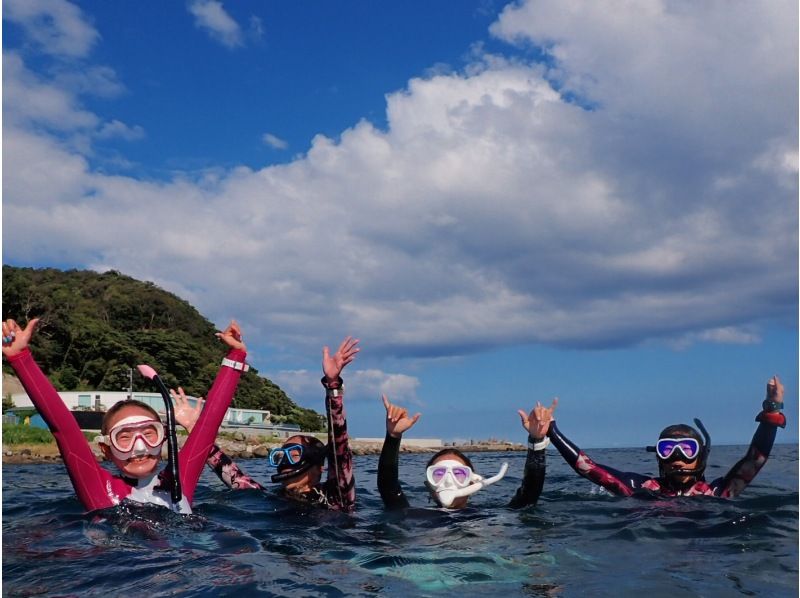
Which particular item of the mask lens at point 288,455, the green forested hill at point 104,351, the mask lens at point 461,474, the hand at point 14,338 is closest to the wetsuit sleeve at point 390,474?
the mask lens at point 461,474

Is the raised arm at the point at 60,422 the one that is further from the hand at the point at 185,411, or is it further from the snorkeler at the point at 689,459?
the snorkeler at the point at 689,459

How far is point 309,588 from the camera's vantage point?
15.1 ft

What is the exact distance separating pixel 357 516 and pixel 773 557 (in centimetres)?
392

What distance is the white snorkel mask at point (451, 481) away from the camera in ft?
22.7

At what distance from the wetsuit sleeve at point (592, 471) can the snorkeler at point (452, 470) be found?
2.88 feet

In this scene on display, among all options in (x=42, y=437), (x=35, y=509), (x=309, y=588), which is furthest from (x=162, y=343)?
(x=309, y=588)

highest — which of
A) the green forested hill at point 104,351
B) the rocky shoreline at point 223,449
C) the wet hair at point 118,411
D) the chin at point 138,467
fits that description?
the green forested hill at point 104,351

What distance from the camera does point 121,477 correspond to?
19.6ft

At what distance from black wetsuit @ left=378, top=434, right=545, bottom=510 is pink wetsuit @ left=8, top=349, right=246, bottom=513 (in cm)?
161

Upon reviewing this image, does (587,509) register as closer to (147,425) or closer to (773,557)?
(773,557)

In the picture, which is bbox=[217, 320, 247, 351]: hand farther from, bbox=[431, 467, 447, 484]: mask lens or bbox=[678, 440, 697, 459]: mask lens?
bbox=[678, 440, 697, 459]: mask lens

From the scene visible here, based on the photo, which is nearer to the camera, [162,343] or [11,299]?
[11,299]

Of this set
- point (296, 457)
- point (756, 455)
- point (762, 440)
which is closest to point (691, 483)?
point (756, 455)

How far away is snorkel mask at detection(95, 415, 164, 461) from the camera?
5641 millimetres
